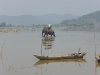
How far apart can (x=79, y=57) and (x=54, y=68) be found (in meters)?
3.83

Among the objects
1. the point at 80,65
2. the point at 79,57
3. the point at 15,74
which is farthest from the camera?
the point at 79,57

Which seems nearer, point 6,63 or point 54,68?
point 54,68

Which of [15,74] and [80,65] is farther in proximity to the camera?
[80,65]

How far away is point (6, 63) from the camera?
67.5ft

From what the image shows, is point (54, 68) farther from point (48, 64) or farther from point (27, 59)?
point (27, 59)

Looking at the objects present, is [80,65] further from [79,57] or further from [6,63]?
[6,63]

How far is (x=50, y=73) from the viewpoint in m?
16.9

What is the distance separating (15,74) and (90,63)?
6.64 metres

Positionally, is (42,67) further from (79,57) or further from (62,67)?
(79,57)

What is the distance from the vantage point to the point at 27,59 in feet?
72.5

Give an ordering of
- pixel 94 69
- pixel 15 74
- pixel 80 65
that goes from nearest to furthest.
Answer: pixel 15 74 → pixel 94 69 → pixel 80 65

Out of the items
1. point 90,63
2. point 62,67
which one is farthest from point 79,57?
point 62,67

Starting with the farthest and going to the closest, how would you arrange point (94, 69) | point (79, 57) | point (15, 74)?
point (79, 57) < point (94, 69) < point (15, 74)

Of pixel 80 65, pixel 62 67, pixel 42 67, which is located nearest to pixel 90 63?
pixel 80 65
